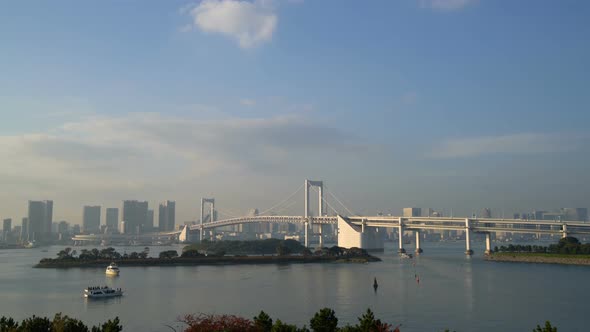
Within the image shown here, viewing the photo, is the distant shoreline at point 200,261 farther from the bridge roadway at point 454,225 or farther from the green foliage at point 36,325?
the green foliage at point 36,325

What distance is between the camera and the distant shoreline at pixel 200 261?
27.0 metres

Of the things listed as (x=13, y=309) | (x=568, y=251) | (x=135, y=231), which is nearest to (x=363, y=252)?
(x=568, y=251)

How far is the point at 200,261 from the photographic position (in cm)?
2931

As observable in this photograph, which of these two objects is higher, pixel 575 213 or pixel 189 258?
pixel 575 213

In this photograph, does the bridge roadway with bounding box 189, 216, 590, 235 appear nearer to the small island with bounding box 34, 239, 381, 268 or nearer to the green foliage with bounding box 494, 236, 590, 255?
the green foliage with bounding box 494, 236, 590, 255

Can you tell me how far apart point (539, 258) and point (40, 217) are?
7703cm

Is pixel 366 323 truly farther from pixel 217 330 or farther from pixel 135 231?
pixel 135 231

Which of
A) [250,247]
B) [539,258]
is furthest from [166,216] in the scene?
[539,258]

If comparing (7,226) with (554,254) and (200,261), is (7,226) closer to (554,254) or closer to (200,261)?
(200,261)

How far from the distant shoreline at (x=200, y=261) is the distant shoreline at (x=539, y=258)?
23.2 ft

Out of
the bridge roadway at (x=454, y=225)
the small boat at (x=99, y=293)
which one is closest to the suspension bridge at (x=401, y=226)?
the bridge roadway at (x=454, y=225)

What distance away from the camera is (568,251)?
2755 cm

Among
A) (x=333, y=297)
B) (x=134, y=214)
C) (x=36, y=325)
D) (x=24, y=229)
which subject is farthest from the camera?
(x=134, y=214)

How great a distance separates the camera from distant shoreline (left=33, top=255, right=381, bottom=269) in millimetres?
26953
